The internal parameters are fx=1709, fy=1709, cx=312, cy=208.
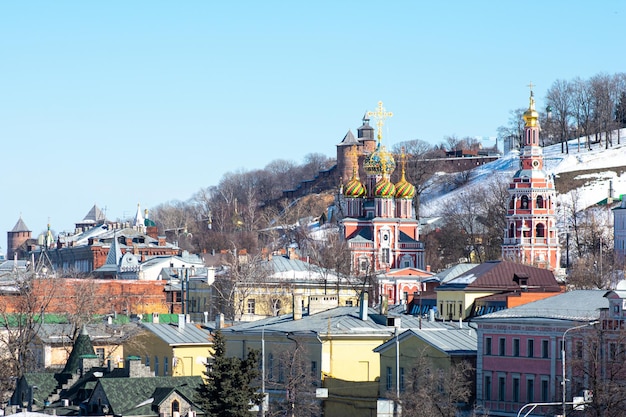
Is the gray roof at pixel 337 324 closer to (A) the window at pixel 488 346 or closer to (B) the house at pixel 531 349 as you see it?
(A) the window at pixel 488 346

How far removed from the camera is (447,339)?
5119 centimetres

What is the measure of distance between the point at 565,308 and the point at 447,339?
4598 millimetres

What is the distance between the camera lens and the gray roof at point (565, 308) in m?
46.8

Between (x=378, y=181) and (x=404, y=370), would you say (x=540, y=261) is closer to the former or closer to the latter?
(x=378, y=181)

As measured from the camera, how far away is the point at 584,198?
134 meters

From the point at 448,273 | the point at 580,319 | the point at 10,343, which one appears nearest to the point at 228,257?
the point at 448,273

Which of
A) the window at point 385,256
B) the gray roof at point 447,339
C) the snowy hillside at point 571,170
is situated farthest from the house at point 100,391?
the snowy hillside at point 571,170

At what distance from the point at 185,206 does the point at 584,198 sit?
74.8 metres

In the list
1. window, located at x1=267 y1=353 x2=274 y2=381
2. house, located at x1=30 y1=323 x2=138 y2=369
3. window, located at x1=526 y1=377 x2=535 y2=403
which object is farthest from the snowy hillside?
window, located at x1=526 y1=377 x2=535 y2=403

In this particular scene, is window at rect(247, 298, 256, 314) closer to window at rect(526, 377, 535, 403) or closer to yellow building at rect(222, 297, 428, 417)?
yellow building at rect(222, 297, 428, 417)

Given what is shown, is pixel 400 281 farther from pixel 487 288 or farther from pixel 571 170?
pixel 487 288

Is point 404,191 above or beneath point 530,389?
above

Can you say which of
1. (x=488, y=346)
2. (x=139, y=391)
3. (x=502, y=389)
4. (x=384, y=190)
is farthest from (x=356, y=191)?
(x=139, y=391)

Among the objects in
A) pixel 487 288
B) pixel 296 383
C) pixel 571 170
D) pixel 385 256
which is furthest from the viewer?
pixel 571 170
